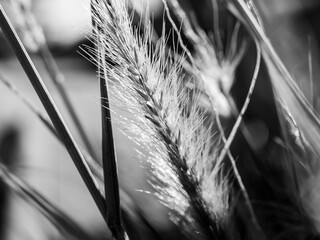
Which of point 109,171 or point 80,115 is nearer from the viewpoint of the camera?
point 109,171

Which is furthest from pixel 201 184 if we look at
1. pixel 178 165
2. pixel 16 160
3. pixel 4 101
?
pixel 4 101

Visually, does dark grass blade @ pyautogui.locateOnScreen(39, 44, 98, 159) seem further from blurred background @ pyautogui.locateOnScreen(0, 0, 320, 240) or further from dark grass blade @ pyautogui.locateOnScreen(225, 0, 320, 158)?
dark grass blade @ pyautogui.locateOnScreen(225, 0, 320, 158)

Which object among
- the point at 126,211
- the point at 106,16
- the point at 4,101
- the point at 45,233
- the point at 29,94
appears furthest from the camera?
the point at 4,101

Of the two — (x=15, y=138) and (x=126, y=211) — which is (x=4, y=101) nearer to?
(x=15, y=138)

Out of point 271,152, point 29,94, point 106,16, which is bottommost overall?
point 271,152

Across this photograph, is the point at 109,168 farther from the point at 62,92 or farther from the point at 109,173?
the point at 62,92

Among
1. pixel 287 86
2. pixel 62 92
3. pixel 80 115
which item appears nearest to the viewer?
pixel 287 86

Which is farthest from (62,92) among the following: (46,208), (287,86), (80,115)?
(80,115)
